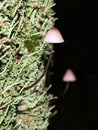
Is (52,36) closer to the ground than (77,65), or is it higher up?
higher up

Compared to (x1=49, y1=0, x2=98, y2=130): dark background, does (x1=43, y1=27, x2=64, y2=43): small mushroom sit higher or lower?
higher

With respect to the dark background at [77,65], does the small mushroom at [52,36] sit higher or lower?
higher

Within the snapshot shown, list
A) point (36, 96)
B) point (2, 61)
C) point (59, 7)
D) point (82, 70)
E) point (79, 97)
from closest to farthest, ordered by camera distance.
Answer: point (2, 61) < point (36, 96) < point (79, 97) < point (82, 70) < point (59, 7)

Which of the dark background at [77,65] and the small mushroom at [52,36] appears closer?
the small mushroom at [52,36]

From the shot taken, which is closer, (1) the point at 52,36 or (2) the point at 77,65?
(1) the point at 52,36

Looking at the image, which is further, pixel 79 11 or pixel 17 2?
pixel 79 11

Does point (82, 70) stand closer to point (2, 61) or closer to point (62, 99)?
point (62, 99)

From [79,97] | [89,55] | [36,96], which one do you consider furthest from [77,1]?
[36,96]

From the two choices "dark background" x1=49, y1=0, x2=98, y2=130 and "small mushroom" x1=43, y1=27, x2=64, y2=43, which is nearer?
"small mushroom" x1=43, y1=27, x2=64, y2=43
